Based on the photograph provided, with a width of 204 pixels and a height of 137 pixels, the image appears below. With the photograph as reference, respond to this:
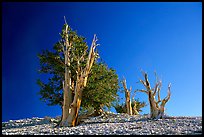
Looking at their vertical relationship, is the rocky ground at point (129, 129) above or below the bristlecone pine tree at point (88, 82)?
below

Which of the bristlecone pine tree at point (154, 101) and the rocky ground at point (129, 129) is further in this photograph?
the bristlecone pine tree at point (154, 101)

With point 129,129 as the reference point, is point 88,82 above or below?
above

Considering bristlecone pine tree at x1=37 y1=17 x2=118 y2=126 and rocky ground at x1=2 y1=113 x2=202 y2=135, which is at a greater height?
bristlecone pine tree at x1=37 y1=17 x2=118 y2=126

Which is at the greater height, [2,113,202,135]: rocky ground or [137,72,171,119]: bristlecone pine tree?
[137,72,171,119]: bristlecone pine tree

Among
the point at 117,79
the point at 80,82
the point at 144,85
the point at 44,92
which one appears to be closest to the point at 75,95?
the point at 80,82

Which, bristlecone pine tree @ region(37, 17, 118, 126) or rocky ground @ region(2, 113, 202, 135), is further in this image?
bristlecone pine tree @ region(37, 17, 118, 126)

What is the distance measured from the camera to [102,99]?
18109mm

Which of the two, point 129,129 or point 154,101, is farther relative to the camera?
point 154,101

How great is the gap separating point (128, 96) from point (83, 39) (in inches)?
230

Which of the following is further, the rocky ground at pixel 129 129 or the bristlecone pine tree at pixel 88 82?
the bristlecone pine tree at pixel 88 82

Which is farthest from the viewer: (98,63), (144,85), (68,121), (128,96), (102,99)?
(128,96)

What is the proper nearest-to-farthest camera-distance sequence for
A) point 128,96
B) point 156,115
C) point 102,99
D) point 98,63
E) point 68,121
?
point 68,121
point 156,115
point 102,99
point 98,63
point 128,96

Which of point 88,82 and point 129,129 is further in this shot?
point 88,82

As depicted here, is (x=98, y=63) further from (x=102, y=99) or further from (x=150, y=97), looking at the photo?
(x=150, y=97)
